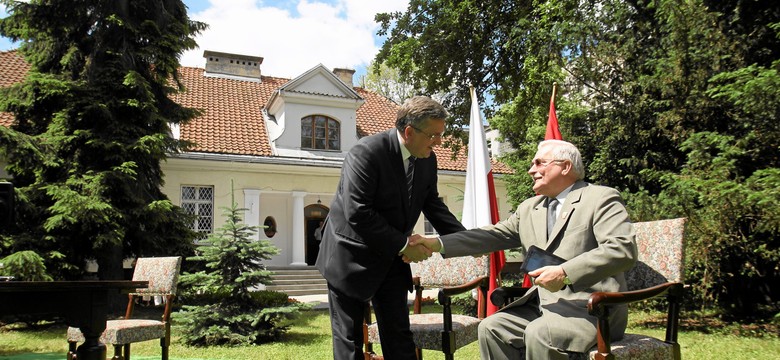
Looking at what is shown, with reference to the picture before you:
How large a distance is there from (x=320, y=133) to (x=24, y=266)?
36.1 feet

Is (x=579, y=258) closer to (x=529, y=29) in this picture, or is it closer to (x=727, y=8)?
→ (x=727, y=8)

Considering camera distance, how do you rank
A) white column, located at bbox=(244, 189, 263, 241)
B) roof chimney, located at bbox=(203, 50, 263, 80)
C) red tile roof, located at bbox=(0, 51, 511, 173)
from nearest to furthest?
1. red tile roof, located at bbox=(0, 51, 511, 173)
2. white column, located at bbox=(244, 189, 263, 241)
3. roof chimney, located at bbox=(203, 50, 263, 80)

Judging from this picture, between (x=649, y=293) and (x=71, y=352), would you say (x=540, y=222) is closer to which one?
(x=649, y=293)

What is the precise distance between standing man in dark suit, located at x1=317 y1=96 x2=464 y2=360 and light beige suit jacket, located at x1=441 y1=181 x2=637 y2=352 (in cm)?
52

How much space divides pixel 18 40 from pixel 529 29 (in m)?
10.3

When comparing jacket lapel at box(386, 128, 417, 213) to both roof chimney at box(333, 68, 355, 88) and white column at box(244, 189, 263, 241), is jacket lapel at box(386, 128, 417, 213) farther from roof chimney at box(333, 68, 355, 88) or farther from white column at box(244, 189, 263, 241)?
roof chimney at box(333, 68, 355, 88)

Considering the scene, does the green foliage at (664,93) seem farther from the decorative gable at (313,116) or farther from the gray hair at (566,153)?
the decorative gable at (313,116)

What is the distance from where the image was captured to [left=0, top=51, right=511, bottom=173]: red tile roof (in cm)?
1728

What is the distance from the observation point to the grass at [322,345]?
6.48m

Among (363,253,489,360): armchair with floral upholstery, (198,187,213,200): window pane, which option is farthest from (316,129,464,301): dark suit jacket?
(198,187,213,200): window pane

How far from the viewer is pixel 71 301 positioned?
11.8ft

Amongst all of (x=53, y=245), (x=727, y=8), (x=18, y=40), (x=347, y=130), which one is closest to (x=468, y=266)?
(x=727, y=8)

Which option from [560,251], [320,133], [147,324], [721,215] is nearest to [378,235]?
[560,251]

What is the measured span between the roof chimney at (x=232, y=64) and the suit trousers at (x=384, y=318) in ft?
66.6
